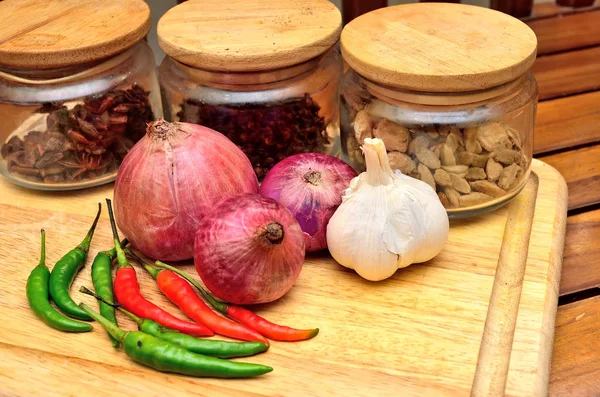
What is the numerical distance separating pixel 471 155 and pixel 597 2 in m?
1.24

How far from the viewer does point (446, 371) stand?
1.02m

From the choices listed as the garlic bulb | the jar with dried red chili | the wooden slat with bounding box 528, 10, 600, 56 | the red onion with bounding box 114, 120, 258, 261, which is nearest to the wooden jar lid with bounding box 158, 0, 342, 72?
Answer: the jar with dried red chili

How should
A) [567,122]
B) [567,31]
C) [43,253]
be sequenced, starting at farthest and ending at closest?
[567,31] → [567,122] → [43,253]

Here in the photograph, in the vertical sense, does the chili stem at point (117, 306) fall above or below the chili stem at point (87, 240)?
above

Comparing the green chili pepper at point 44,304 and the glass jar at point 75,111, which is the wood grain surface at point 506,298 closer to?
the green chili pepper at point 44,304

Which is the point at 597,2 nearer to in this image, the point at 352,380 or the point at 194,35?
the point at 194,35

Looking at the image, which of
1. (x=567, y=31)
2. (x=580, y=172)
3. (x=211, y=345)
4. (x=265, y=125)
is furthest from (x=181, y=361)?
(x=567, y=31)

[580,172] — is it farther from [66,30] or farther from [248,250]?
[66,30]

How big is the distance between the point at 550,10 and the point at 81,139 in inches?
52.8

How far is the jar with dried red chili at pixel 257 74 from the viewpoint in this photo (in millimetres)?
1271

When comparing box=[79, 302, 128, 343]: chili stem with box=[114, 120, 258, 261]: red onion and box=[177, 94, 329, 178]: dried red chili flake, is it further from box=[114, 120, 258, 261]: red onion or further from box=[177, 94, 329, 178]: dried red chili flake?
box=[177, 94, 329, 178]: dried red chili flake

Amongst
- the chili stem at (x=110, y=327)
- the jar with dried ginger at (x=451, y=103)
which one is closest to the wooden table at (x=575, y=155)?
the jar with dried ginger at (x=451, y=103)

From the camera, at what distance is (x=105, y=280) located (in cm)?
116

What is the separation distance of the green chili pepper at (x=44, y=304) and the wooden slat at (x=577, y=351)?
2.06 feet
